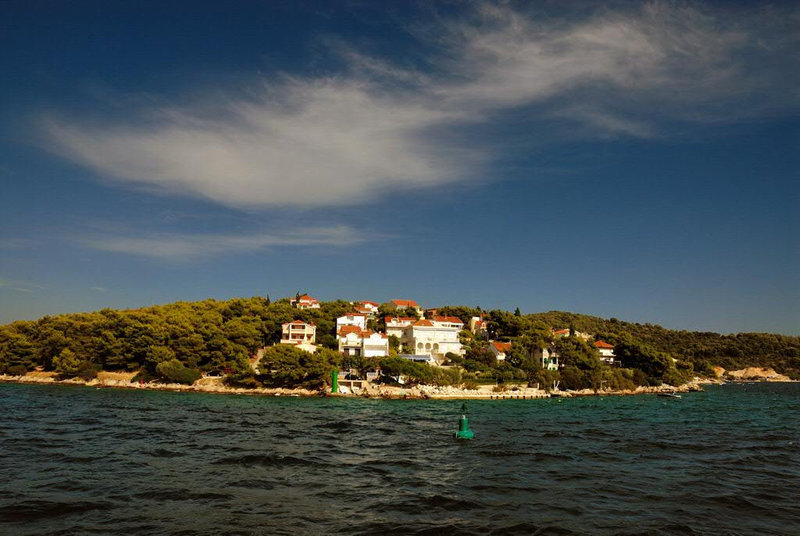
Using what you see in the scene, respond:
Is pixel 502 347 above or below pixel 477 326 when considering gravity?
below

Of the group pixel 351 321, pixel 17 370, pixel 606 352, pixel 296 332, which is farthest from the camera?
pixel 606 352

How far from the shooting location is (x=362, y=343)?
85250 mm

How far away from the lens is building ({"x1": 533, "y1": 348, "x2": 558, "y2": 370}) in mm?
93125

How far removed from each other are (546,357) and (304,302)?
5950 cm

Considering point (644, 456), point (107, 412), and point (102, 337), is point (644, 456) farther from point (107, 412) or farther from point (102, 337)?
point (102, 337)

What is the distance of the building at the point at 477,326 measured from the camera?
119 metres

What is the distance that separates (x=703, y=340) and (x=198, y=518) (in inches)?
7776

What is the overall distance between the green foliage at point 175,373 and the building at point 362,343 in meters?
26.6

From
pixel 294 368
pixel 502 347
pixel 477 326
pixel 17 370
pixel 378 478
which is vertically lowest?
pixel 378 478

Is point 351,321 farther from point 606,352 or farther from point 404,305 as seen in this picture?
point 606,352

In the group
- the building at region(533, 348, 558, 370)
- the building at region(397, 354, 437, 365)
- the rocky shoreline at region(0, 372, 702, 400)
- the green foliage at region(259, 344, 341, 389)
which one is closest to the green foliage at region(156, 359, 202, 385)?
the rocky shoreline at region(0, 372, 702, 400)

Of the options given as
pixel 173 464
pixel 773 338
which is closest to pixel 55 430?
pixel 173 464

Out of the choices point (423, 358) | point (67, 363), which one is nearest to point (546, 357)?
point (423, 358)

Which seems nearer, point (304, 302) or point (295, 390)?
point (295, 390)
